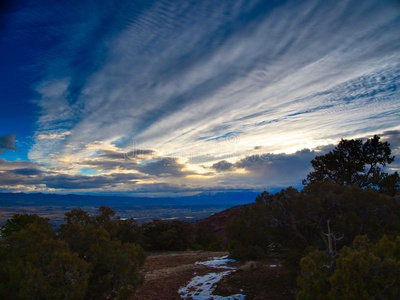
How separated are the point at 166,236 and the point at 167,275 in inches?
425

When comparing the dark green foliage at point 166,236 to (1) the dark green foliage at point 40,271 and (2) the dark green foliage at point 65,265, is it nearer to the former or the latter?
(2) the dark green foliage at point 65,265

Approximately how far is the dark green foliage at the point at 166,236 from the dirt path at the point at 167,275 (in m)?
6.09

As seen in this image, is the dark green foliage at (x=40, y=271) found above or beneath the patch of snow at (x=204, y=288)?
above

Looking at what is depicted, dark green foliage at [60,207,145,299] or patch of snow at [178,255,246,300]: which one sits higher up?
dark green foliage at [60,207,145,299]

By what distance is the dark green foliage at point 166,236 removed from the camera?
78.9 feet

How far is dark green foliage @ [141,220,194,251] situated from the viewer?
78.9 ft

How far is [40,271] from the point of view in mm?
5668

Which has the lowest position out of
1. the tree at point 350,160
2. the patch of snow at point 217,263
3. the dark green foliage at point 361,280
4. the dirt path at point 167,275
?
the patch of snow at point 217,263

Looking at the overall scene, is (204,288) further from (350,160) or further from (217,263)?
(350,160)

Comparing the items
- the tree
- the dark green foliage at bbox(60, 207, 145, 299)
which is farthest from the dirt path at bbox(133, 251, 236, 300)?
the tree

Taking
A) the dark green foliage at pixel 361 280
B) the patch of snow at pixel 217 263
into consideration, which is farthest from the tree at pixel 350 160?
the dark green foliage at pixel 361 280

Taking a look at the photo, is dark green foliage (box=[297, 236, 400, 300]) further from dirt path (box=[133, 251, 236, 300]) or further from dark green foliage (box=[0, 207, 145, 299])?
dirt path (box=[133, 251, 236, 300])

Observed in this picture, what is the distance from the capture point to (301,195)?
9742 mm

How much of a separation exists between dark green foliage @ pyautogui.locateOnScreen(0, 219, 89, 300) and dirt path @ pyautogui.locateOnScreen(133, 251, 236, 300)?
15.3ft
